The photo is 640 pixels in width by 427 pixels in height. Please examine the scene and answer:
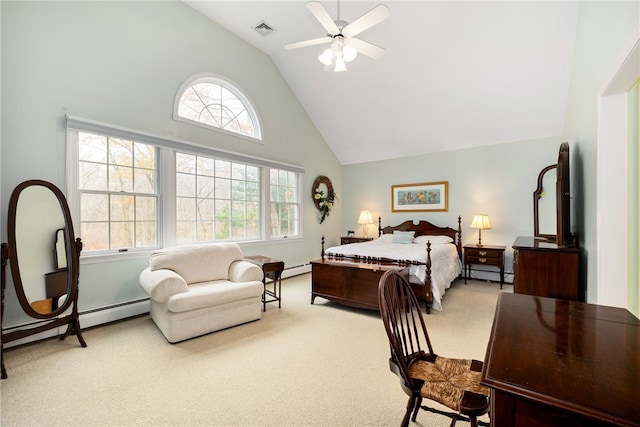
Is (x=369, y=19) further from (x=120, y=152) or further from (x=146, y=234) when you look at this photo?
(x=146, y=234)

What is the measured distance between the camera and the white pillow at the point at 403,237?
548 cm

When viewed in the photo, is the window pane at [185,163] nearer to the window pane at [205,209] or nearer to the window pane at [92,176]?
the window pane at [205,209]

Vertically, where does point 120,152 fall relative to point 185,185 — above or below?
above

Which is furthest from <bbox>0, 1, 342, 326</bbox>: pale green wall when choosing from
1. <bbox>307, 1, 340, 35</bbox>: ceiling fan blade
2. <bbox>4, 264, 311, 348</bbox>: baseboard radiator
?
<bbox>307, 1, 340, 35</bbox>: ceiling fan blade

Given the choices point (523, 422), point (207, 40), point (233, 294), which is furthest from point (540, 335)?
point (207, 40)

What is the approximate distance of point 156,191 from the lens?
3.73m

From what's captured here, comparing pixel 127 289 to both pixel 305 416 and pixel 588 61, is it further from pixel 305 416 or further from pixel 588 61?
pixel 588 61

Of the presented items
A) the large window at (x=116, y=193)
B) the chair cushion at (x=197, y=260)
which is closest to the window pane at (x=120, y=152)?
the large window at (x=116, y=193)

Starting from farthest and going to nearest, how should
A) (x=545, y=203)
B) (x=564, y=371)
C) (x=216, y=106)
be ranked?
(x=545, y=203)
(x=216, y=106)
(x=564, y=371)

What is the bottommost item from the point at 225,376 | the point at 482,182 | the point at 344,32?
the point at 225,376

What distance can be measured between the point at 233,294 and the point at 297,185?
125 inches


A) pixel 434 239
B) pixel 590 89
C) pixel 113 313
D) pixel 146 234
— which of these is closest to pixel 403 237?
pixel 434 239

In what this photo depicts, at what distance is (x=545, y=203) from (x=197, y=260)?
5370mm

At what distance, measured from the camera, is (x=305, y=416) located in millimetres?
1759
